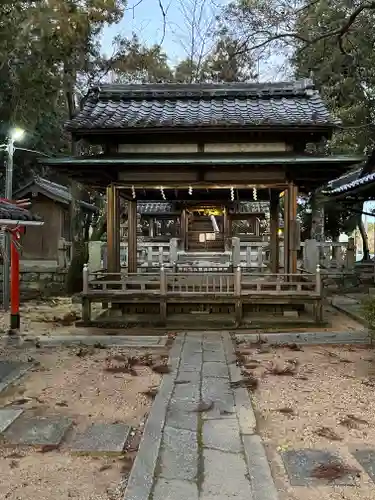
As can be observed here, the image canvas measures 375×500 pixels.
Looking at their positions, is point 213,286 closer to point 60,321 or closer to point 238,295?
point 238,295

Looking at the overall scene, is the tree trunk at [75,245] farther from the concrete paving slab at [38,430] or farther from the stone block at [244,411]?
the concrete paving slab at [38,430]

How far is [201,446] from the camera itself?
14.8 feet

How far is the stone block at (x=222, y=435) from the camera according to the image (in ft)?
14.8

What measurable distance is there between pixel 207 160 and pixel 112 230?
299 cm

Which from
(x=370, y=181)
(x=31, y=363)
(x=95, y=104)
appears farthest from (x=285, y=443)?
(x=95, y=104)

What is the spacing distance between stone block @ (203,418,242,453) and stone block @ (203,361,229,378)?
187 cm

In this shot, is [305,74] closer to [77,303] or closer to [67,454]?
[77,303]

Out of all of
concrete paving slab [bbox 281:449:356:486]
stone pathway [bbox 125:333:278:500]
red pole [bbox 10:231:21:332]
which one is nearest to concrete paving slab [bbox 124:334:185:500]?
stone pathway [bbox 125:333:278:500]

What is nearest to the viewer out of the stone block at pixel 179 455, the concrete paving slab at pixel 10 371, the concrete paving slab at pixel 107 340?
the stone block at pixel 179 455

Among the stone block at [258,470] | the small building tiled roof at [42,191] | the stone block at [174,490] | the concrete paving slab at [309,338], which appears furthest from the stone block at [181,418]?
the small building tiled roof at [42,191]

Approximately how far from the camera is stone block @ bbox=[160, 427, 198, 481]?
394 cm

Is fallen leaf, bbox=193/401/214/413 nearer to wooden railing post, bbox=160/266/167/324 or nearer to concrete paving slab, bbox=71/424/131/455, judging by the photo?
concrete paving slab, bbox=71/424/131/455

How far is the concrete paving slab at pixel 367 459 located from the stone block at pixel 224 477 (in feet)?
3.38

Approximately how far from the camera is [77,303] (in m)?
15.5
